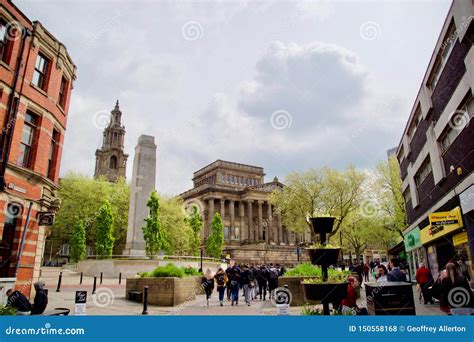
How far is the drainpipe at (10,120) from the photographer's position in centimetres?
1282

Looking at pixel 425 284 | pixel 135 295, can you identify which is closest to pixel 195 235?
pixel 135 295

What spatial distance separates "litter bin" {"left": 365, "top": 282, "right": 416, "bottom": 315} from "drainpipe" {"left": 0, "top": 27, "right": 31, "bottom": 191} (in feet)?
44.6

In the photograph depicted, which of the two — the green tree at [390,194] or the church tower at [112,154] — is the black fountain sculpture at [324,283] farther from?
the church tower at [112,154]

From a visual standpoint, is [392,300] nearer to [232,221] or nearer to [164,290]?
[164,290]

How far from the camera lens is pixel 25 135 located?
15047 millimetres

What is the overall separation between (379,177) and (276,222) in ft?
151

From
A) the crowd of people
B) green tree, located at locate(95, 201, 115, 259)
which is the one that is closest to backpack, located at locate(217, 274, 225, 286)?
the crowd of people

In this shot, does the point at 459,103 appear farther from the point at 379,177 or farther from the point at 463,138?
the point at 379,177

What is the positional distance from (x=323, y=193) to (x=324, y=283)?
33475mm

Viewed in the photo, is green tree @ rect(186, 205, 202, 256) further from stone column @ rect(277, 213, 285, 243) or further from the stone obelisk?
stone column @ rect(277, 213, 285, 243)

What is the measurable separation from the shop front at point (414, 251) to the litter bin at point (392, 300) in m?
18.9

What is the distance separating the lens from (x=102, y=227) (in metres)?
32.1
